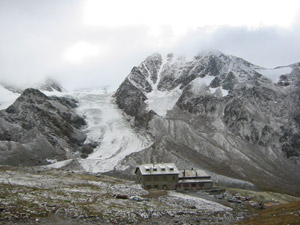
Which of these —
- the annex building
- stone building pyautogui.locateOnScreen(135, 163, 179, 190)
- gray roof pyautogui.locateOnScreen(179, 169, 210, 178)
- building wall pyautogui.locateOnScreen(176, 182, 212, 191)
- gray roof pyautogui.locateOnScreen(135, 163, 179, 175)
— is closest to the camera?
building wall pyautogui.locateOnScreen(176, 182, 212, 191)

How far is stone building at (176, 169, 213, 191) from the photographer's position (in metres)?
119

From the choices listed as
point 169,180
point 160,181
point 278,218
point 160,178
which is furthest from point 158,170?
point 278,218

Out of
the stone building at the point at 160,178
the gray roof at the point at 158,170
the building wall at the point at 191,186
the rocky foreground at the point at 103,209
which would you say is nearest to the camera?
the rocky foreground at the point at 103,209

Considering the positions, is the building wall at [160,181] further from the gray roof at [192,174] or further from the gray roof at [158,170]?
the gray roof at [192,174]

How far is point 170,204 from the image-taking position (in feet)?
258

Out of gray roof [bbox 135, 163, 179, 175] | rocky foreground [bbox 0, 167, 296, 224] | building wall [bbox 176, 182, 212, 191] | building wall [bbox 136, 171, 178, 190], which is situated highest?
rocky foreground [bbox 0, 167, 296, 224]

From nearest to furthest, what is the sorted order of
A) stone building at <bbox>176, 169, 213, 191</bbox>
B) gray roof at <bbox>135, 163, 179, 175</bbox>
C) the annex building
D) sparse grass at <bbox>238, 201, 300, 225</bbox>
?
sparse grass at <bbox>238, 201, 300, 225</bbox>, stone building at <bbox>176, 169, 213, 191</bbox>, the annex building, gray roof at <bbox>135, 163, 179, 175</bbox>

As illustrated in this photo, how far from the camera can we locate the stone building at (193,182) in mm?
118875

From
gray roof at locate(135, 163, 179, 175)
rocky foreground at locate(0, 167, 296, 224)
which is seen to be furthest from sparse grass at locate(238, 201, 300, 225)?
gray roof at locate(135, 163, 179, 175)

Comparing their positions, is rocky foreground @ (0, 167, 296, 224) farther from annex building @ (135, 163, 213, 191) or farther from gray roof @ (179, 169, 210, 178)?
gray roof @ (179, 169, 210, 178)

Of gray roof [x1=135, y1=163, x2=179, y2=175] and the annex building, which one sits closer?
the annex building

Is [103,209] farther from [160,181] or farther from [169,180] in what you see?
[169,180]

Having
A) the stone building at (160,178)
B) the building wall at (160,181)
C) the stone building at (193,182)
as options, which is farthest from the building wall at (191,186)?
the building wall at (160,181)

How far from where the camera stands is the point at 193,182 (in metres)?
119
